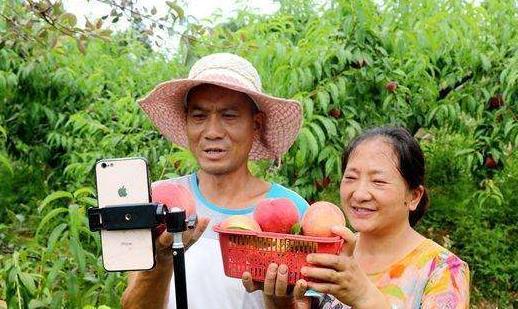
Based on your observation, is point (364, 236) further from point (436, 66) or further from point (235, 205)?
point (436, 66)

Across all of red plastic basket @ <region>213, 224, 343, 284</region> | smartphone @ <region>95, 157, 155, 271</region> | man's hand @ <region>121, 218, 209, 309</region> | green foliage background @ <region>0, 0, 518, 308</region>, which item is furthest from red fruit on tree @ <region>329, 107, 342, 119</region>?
smartphone @ <region>95, 157, 155, 271</region>


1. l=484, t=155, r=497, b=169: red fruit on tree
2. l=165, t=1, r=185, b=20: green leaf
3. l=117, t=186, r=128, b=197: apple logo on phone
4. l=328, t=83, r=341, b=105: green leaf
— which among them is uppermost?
l=165, t=1, r=185, b=20: green leaf

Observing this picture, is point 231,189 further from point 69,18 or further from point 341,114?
point 341,114

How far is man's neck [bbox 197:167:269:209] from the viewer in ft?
6.05

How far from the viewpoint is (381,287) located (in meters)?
1.60

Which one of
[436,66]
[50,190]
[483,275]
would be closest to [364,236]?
[436,66]

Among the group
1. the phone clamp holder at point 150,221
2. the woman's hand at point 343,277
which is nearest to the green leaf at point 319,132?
the woman's hand at point 343,277

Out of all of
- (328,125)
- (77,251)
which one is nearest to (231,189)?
(77,251)

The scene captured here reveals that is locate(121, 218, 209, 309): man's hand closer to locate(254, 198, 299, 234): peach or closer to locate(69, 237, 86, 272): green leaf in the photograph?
locate(254, 198, 299, 234): peach

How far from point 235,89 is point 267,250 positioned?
1.62 feet

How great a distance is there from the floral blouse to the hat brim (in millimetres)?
510

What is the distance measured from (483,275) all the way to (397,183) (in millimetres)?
3156

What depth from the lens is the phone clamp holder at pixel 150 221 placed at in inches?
50.1

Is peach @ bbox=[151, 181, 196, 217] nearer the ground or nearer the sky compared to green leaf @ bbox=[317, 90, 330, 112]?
nearer the ground
